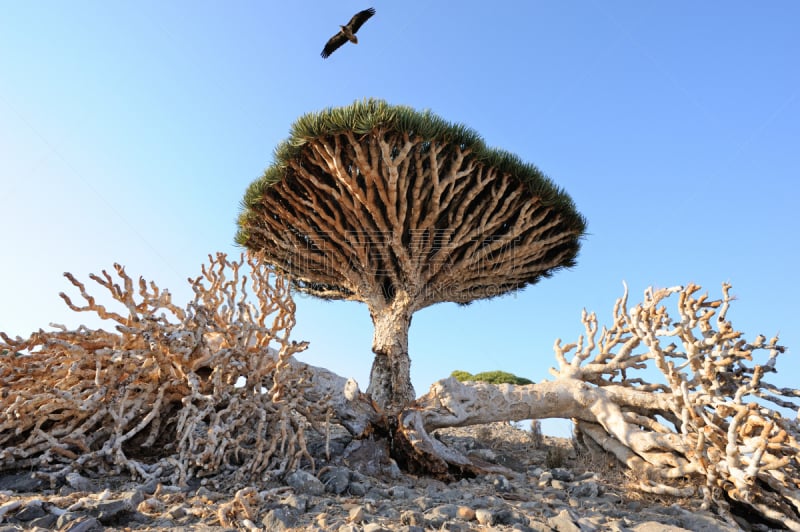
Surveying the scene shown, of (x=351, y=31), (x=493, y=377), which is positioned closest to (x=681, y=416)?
(x=351, y=31)

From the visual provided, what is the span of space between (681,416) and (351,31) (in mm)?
6427

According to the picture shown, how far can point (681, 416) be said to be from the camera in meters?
4.60

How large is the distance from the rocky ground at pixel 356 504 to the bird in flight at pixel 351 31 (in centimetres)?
557

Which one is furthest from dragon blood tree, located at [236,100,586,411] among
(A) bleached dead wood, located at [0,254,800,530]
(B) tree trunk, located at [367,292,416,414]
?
(A) bleached dead wood, located at [0,254,800,530]

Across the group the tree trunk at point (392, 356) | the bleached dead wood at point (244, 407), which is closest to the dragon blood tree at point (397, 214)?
the tree trunk at point (392, 356)

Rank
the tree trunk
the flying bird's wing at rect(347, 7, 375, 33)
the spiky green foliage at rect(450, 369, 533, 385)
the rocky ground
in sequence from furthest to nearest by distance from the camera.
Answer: the spiky green foliage at rect(450, 369, 533, 385)
the tree trunk
the flying bird's wing at rect(347, 7, 375, 33)
the rocky ground

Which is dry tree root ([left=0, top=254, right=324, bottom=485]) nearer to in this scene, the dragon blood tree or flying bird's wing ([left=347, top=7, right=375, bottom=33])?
the dragon blood tree

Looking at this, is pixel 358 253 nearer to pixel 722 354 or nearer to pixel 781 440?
pixel 722 354

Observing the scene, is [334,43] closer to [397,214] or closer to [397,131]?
[397,131]

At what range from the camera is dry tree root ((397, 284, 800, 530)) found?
159 inches

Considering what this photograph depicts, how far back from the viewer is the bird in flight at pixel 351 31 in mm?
6938

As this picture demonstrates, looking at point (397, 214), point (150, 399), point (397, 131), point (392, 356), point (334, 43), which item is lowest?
point (150, 399)

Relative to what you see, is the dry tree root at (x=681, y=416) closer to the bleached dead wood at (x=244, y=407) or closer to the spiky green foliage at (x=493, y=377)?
the bleached dead wood at (x=244, y=407)

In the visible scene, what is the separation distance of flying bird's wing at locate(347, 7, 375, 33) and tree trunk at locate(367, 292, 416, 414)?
4.36 metres
